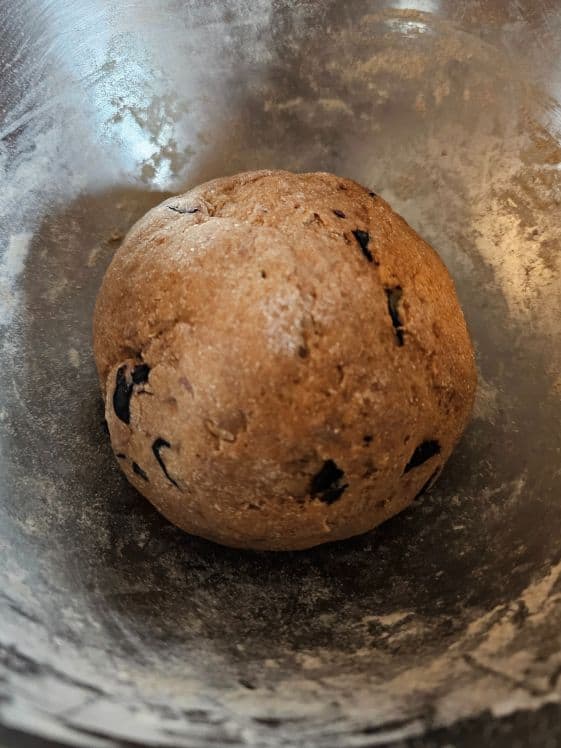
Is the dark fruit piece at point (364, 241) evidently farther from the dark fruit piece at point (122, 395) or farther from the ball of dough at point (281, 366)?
the dark fruit piece at point (122, 395)

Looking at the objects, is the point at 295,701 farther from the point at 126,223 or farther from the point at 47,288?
the point at 126,223

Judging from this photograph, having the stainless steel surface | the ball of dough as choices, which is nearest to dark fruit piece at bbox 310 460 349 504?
the ball of dough

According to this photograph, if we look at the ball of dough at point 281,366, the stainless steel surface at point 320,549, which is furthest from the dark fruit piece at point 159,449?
the stainless steel surface at point 320,549

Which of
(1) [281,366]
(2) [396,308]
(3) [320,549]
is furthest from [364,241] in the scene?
(3) [320,549]

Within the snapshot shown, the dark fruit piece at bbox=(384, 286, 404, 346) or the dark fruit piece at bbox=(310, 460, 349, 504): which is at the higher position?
the dark fruit piece at bbox=(384, 286, 404, 346)

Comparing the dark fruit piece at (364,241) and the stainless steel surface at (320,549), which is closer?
the stainless steel surface at (320,549)

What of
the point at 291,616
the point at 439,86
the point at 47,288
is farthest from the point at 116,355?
the point at 439,86

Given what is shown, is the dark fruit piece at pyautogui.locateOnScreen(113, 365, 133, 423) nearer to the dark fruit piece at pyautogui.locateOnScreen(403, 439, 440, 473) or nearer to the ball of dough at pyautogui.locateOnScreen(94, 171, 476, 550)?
the ball of dough at pyautogui.locateOnScreen(94, 171, 476, 550)
